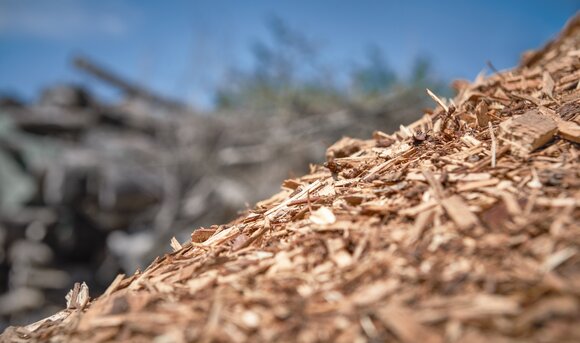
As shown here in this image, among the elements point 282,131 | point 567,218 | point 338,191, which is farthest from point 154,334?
point 282,131

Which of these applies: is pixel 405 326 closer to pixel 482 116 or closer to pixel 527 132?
pixel 527 132

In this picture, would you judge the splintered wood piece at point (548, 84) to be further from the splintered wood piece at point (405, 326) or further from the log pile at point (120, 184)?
the log pile at point (120, 184)

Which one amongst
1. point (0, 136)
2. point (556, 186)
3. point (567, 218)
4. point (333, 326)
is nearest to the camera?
point (333, 326)

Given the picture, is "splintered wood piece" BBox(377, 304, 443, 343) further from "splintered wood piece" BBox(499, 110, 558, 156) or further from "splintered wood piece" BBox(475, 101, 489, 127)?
"splintered wood piece" BBox(475, 101, 489, 127)

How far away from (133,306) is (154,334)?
0.17m

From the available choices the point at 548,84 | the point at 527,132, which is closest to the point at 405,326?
the point at 527,132

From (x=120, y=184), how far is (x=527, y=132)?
9080 mm

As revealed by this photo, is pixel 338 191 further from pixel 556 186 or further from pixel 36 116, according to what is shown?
pixel 36 116

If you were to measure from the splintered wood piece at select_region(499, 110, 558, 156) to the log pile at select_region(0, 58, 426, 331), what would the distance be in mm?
6337

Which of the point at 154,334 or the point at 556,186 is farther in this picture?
the point at 556,186

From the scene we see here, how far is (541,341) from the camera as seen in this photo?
98 cm

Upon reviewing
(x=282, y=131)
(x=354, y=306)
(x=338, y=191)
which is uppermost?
(x=282, y=131)

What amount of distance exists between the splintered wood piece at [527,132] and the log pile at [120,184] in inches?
249

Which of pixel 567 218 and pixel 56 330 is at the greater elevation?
pixel 56 330
